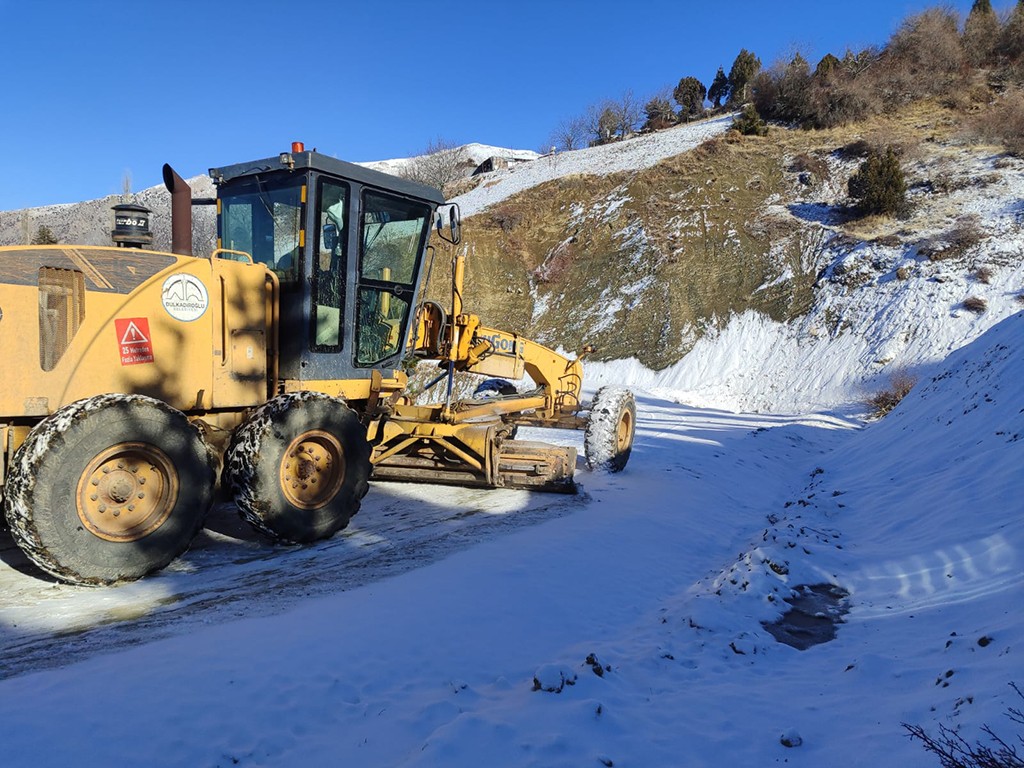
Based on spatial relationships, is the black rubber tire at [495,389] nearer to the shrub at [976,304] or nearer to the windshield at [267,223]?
the windshield at [267,223]

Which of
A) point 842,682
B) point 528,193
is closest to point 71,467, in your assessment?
point 842,682

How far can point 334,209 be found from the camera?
618cm

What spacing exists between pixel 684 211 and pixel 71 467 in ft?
91.0

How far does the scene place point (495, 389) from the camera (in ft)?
34.0

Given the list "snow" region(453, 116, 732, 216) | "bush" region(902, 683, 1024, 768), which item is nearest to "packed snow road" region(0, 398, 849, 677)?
"bush" region(902, 683, 1024, 768)

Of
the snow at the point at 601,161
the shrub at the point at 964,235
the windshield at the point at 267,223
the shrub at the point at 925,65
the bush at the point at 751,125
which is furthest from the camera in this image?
the snow at the point at 601,161

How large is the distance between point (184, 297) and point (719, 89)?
4956 cm

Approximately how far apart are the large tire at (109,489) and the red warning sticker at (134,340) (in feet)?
1.71

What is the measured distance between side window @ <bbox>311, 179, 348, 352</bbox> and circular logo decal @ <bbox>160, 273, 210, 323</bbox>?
1.01 m

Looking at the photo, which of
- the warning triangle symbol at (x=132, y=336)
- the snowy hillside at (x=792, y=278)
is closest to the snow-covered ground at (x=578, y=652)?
the warning triangle symbol at (x=132, y=336)

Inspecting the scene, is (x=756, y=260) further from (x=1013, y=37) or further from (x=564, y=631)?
(x=564, y=631)

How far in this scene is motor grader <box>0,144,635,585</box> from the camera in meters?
4.45

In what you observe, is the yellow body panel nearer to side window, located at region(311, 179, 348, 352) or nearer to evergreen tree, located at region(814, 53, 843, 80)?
side window, located at region(311, 179, 348, 352)

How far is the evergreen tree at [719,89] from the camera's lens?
155 ft
